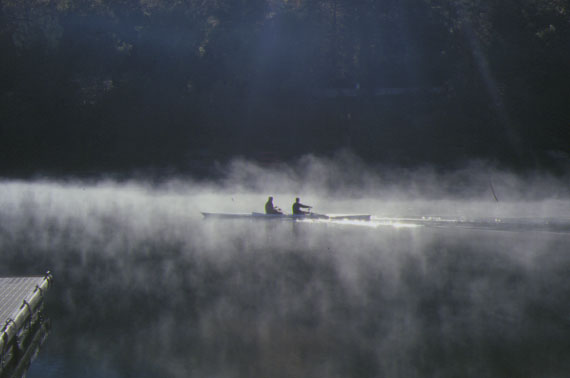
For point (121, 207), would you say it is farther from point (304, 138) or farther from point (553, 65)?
point (553, 65)

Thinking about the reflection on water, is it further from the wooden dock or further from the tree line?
the tree line

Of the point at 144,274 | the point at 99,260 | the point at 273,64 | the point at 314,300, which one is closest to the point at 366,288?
the point at 314,300

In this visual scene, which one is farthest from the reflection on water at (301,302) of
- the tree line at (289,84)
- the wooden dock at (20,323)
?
the tree line at (289,84)

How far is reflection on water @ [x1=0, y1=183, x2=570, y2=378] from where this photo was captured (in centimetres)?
2084

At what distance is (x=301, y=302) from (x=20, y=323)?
11.3m

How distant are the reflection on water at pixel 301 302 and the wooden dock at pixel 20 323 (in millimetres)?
521

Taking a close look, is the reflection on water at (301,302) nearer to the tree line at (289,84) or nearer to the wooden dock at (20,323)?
the wooden dock at (20,323)

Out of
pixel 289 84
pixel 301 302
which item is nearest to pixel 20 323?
pixel 301 302

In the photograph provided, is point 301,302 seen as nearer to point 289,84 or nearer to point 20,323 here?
point 20,323

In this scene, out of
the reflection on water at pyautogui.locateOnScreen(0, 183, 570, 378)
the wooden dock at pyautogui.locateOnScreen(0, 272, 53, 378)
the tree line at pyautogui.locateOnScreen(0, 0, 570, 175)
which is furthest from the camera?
the tree line at pyautogui.locateOnScreen(0, 0, 570, 175)

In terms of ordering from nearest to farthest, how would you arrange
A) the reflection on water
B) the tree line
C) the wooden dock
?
the wooden dock
the reflection on water
the tree line

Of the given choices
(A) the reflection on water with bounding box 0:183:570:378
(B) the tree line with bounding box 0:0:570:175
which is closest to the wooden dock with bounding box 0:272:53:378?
(A) the reflection on water with bounding box 0:183:570:378

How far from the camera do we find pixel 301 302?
88.6 feet

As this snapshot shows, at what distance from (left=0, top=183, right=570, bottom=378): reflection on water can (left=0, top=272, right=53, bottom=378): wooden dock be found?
521mm
